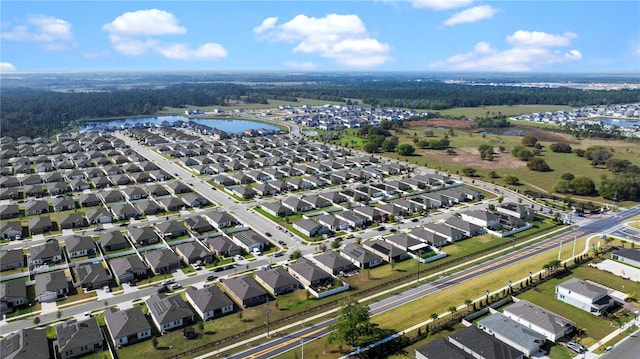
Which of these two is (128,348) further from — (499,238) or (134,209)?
(499,238)

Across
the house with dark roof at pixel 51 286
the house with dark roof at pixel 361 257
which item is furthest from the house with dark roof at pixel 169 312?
the house with dark roof at pixel 361 257

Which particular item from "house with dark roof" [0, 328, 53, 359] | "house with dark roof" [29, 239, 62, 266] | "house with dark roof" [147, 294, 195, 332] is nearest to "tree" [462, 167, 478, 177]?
"house with dark roof" [147, 294, 195, 332]

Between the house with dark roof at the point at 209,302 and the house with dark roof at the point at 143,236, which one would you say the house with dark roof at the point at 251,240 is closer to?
the house with dark roof at the point at 143,236

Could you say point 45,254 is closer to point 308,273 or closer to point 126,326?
point 126,326

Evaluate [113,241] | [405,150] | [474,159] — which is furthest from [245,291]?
[474,159]

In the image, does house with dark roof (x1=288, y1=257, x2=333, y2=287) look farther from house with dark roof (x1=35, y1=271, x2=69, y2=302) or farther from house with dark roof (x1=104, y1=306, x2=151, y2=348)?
house with dark roof (x1=35, y1=271, x2=69, y2=302)

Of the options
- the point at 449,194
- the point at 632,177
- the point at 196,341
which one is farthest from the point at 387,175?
the point at 196,341
